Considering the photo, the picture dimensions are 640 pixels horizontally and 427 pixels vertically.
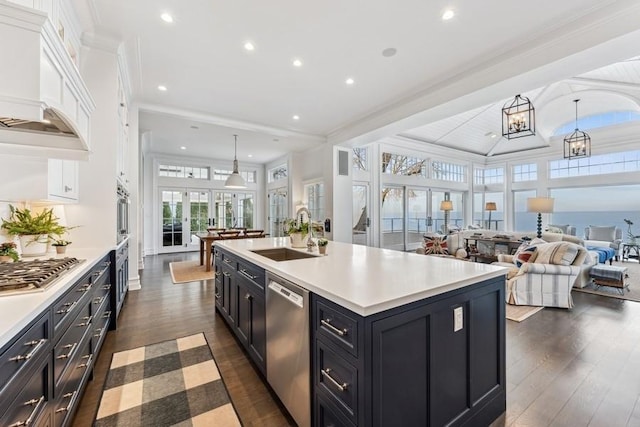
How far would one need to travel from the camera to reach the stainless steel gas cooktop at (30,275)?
4.23 feet

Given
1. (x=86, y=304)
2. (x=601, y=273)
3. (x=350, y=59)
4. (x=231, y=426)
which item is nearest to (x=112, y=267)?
(x=86, y=304)

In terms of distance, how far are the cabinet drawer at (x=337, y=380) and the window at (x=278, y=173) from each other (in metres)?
7.79

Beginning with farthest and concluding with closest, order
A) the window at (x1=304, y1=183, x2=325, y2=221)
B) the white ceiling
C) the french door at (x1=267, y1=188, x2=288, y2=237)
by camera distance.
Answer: the french door at (x1=267, y1=188, x2=288, y2=237) < the window at (x1=304, y1=183, x2=325, y2=221) < the white ceiling

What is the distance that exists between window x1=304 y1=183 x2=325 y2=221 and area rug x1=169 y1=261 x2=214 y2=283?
339 cm

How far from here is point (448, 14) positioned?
9.18 feet

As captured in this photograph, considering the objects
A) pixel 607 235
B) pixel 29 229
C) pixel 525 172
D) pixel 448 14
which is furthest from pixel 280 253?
pixel 525 172

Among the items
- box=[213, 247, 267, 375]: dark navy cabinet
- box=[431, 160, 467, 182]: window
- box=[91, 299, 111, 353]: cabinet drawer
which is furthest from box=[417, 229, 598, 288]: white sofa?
box=[91, 299, 111, 353]: cabinet drawer

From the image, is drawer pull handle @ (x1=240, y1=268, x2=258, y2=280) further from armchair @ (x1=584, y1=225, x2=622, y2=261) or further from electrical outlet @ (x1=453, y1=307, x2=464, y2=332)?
armchair @ (x1=584, y1=225, x2=622, y2=261)

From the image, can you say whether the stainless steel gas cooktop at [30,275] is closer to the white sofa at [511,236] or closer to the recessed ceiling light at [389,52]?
the recessed ceiling light at [389,52]

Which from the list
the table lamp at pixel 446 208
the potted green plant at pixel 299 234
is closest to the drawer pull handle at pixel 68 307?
the potted green plant at pixel 299 234

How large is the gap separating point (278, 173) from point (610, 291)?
8609mm

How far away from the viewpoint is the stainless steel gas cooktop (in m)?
1.29

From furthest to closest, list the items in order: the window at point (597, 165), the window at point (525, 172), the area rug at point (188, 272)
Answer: the window at point (525, 172) < the window at point (597, 165) < the area rug at point (188, 272)

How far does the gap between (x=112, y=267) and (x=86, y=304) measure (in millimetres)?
1221
